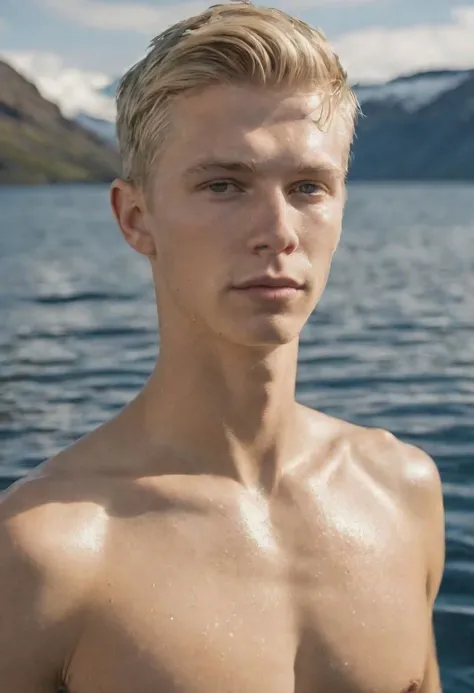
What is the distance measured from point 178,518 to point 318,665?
650mm

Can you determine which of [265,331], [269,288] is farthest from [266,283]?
[265,331]

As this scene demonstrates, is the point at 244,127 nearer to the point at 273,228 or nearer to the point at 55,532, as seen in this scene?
the point at 273,228

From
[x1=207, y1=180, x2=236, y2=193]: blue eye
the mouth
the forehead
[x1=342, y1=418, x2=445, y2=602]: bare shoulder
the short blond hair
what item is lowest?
[x1=342, y1=418, x2=445, y2=602]: bare shoulder

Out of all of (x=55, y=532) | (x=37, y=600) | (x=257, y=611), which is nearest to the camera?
(x=37, y=600)

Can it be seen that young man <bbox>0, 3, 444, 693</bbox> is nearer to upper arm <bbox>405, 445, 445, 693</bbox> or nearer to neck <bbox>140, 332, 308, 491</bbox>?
neck <bbox>140, 332, 308, 491</bbox>

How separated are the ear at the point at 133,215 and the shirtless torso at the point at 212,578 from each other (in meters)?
0.61

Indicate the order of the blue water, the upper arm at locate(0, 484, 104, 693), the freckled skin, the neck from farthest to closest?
the blue water
the neck
the freckled skin
the upper arm at locate(0, 484, 104, 693)

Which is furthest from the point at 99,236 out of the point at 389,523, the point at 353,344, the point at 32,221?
the point at 389,523

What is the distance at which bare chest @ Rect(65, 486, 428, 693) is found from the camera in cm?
370

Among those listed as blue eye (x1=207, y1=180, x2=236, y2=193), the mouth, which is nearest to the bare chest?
the mouth

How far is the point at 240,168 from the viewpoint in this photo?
3738mm

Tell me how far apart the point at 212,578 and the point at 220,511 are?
23 centimetres

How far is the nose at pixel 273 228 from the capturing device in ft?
12.2

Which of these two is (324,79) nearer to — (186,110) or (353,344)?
(186,110)
